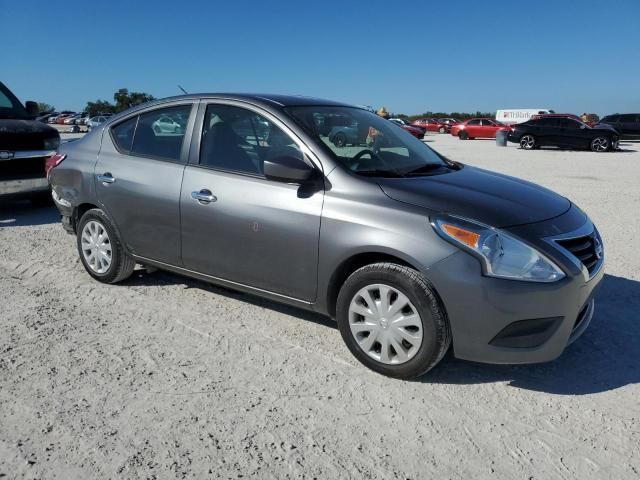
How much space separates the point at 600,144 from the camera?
23.2 meters

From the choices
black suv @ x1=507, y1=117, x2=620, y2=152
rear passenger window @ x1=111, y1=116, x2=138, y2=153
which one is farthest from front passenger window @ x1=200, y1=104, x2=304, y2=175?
black suv @ x1=507, y1=117, x2=620, y2=152

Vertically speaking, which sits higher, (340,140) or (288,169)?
(340,140)

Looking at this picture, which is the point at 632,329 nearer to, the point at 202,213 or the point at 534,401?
the point at 534,401

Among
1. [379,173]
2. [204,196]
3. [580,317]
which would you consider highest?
[379,173]

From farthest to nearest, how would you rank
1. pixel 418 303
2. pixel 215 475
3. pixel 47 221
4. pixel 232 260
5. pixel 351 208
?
pixel 47 221 < pixel 232 260 < pixel 351 208 < pixel 418 303 < pixel 215 475

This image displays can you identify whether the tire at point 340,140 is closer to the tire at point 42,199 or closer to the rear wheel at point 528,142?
the tire at point 42,199

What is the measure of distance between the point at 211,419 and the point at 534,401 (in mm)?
1758

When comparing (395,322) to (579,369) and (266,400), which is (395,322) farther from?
(579,369)

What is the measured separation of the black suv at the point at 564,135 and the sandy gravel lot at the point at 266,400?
21.6m

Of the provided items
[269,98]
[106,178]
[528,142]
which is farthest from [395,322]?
[528,142]

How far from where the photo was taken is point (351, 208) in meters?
3.18

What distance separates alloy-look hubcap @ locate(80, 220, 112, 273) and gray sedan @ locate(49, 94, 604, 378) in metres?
0.03

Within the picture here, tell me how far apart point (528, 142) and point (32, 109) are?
21933mm

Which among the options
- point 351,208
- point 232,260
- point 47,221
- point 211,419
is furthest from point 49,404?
point 47,221
